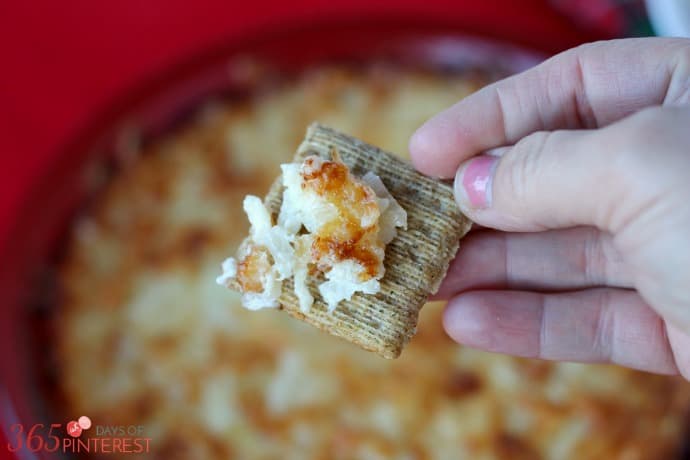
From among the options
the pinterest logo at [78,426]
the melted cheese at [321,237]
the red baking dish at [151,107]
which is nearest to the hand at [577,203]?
the melted cheese at [321,237]

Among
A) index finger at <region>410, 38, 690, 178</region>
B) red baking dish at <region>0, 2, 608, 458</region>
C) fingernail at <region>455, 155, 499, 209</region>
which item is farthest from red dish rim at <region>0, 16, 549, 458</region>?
fingernail at <region>455, 155, 499, 209</region>

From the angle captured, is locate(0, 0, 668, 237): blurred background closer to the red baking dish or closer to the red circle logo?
the red baking dish

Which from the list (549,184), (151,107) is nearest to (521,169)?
(549,184)

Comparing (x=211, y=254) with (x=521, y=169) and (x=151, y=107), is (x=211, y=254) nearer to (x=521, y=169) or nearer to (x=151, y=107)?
(x=151, y=107)

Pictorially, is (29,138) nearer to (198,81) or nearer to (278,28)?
(198,81)

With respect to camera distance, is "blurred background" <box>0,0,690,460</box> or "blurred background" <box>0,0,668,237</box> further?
"blurred background" <box>0,0,668,237</box>

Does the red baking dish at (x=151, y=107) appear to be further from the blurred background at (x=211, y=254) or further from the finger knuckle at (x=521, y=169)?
the finger knuckle at (x=521, y=169)

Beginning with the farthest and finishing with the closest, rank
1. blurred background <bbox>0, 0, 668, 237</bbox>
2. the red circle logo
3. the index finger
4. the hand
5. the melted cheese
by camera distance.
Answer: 1. blurred background <bbox>0, 0, 668, 237</bbox>
2. the red circle logo
3. the index finger
4. the melted cheese
5. the hand

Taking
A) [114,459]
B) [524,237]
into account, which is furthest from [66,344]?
[524,237]
